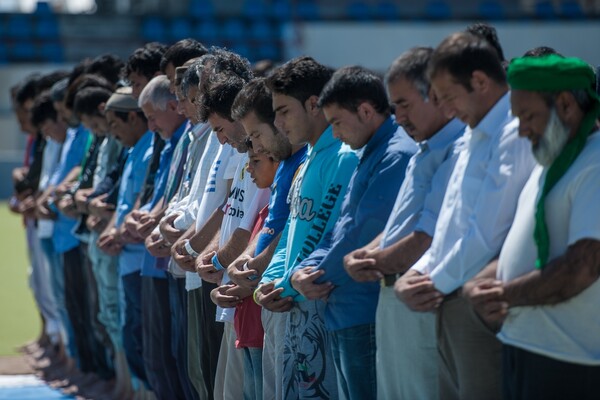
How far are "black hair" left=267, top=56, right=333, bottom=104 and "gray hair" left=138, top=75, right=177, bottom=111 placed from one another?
1877 millimetres

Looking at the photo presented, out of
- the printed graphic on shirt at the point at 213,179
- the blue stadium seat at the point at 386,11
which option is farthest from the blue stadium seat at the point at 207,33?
the printed graphic on shirt at the point at 213,179

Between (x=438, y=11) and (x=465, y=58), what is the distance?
21.4 metres

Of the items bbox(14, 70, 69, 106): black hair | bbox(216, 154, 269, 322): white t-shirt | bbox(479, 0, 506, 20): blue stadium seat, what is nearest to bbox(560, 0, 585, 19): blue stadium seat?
bbox(479, 0, 506, 20): blue stadium seat

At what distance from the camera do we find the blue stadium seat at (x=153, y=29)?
2283cm

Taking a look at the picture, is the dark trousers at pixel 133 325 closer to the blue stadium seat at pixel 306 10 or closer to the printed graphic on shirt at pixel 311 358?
the printed graphic on shirt at pixel 311 358

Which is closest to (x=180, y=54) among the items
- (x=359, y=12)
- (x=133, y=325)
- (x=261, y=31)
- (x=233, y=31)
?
(x=133, y=325)

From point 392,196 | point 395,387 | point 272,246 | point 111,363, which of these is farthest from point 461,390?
point 111,363

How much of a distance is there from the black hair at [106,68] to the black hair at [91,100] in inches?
30.7

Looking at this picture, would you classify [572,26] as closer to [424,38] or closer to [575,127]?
[424,38]

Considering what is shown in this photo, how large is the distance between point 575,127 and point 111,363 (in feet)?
18.1

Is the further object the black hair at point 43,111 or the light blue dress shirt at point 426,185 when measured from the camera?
the black hair at point 43,111

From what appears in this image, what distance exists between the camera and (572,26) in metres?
23.3

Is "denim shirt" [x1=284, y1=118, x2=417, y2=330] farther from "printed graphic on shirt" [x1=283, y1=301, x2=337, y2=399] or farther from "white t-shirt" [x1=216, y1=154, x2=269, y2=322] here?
"white t-shirt" [x1=216, y1=154, x2=269, y2=322]

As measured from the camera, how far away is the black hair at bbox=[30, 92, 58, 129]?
9.28m
